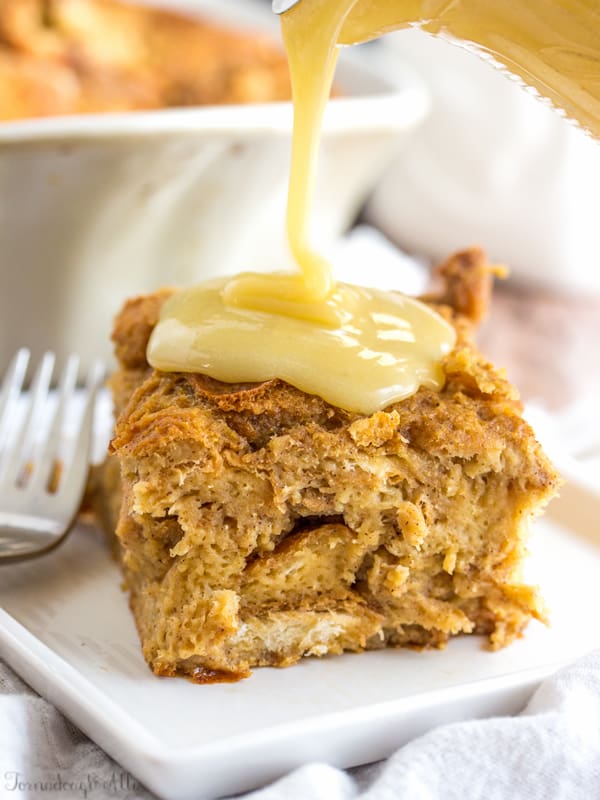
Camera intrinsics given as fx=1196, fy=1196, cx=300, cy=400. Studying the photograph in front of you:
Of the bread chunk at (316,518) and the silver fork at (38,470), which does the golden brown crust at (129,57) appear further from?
the bread chunk at (316,518)

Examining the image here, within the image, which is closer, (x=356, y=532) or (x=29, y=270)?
(x=356, y=532)

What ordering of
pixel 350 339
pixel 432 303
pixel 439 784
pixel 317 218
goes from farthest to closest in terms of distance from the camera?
pixel 317 218, pixel 432 303, pixel 350 339, pixel 439 784

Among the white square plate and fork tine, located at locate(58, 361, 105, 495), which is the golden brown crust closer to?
fork tine, located at locate(58, 361, 105, 495)

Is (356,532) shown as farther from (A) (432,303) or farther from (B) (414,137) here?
(B) (414,137)

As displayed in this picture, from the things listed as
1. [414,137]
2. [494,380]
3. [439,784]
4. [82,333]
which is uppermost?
[494,380]

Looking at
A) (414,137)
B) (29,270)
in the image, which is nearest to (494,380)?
(29,270)

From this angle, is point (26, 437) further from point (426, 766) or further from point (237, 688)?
point (426, 766)
